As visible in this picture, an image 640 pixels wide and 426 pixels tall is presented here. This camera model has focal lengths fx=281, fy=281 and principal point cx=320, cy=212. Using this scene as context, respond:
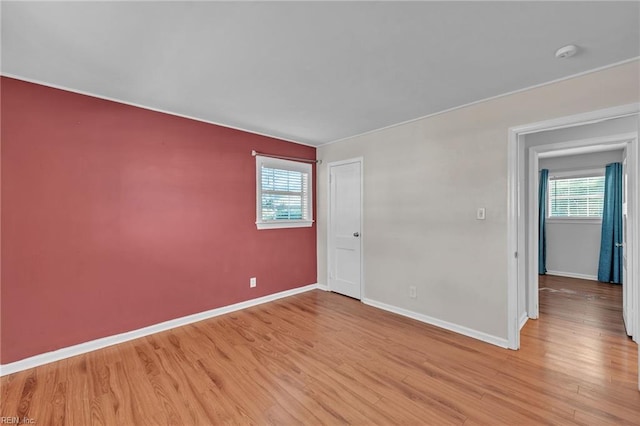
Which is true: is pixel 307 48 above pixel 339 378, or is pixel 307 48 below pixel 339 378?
above

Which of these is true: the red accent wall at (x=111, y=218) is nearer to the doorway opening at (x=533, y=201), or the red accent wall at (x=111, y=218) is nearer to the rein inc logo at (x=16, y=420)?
the rein inc logo at (x=16, y=420)

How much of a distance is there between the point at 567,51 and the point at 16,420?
434cm

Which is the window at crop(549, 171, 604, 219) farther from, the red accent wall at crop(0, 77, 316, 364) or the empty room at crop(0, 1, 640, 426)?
the red accent wall at crop(0, 77, 316, 364)

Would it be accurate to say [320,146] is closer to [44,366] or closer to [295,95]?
[295,95]

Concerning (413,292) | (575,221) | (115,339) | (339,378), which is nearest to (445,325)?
(413,292)

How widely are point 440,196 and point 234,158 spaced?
2.60 m

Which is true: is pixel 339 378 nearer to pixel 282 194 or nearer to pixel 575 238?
pixel 282 194

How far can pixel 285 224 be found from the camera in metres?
4.28

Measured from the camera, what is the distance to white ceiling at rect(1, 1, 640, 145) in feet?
5.13

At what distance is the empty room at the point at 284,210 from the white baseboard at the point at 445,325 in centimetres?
3

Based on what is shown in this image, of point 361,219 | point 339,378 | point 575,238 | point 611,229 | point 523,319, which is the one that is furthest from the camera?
point 575,238

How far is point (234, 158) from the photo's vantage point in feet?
12.1

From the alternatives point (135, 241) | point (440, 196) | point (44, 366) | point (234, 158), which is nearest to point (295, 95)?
point (234, 158)

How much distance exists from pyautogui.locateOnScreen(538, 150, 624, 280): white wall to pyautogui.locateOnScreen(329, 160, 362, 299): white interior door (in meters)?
4.33
